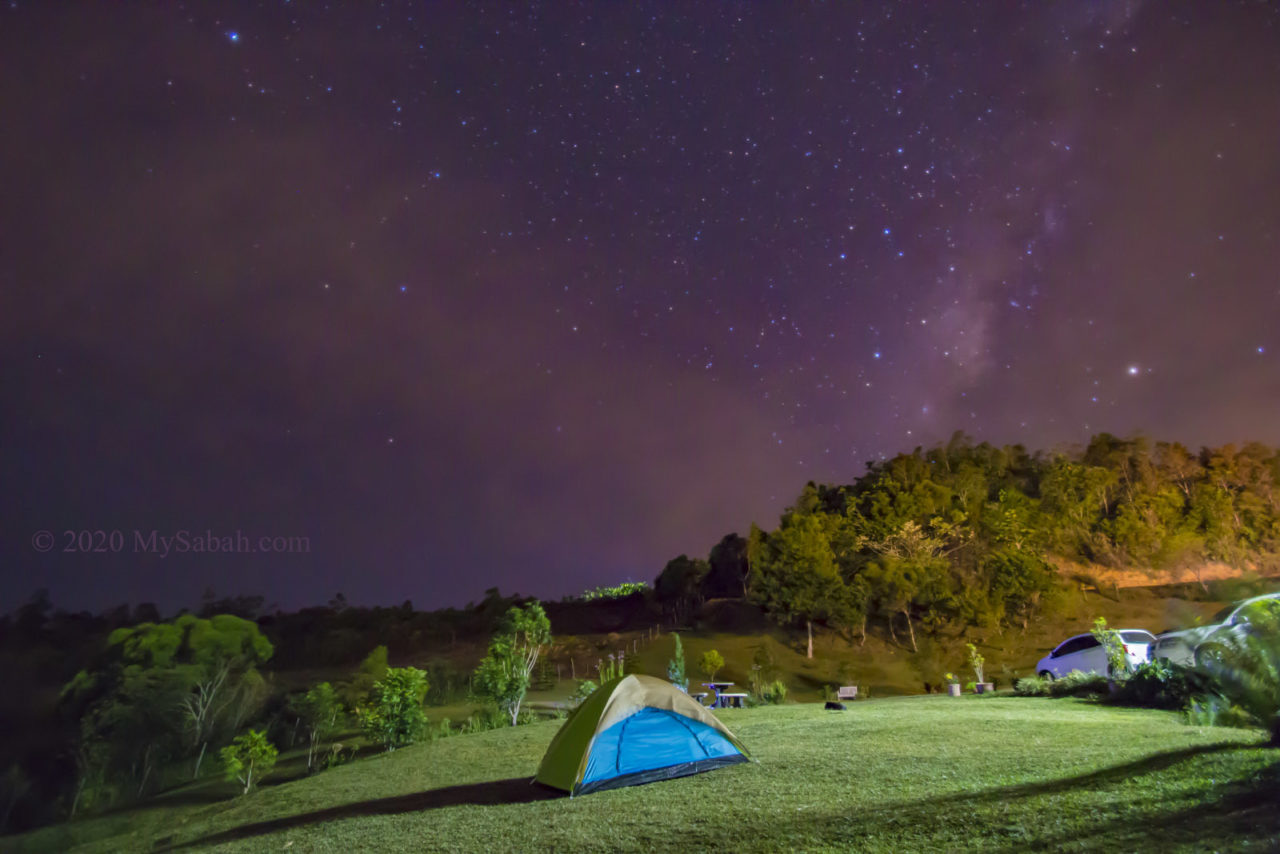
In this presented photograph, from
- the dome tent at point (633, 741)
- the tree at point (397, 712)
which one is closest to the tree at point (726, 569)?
the tree at point (397, 712)

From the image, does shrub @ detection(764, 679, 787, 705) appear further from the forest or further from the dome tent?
the dome tent

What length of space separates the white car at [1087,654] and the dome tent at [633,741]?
12.1 metres

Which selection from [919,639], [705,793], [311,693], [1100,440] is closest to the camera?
[705,793]

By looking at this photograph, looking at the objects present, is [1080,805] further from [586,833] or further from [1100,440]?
[1100,440]

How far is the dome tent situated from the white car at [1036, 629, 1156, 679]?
12.1m

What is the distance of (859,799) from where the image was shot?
6.36m

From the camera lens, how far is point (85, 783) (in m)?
23.7

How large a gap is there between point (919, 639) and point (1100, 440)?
25294mm

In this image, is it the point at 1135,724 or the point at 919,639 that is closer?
the point at 1135,724

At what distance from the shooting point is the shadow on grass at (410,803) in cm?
847

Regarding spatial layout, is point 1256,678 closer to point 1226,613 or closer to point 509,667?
point 1226,613

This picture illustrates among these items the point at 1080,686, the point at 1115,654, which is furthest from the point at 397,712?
the point at 1115,654

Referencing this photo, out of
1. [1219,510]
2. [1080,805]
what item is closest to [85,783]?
[1080,805]

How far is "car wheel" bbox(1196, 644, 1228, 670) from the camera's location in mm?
6852
